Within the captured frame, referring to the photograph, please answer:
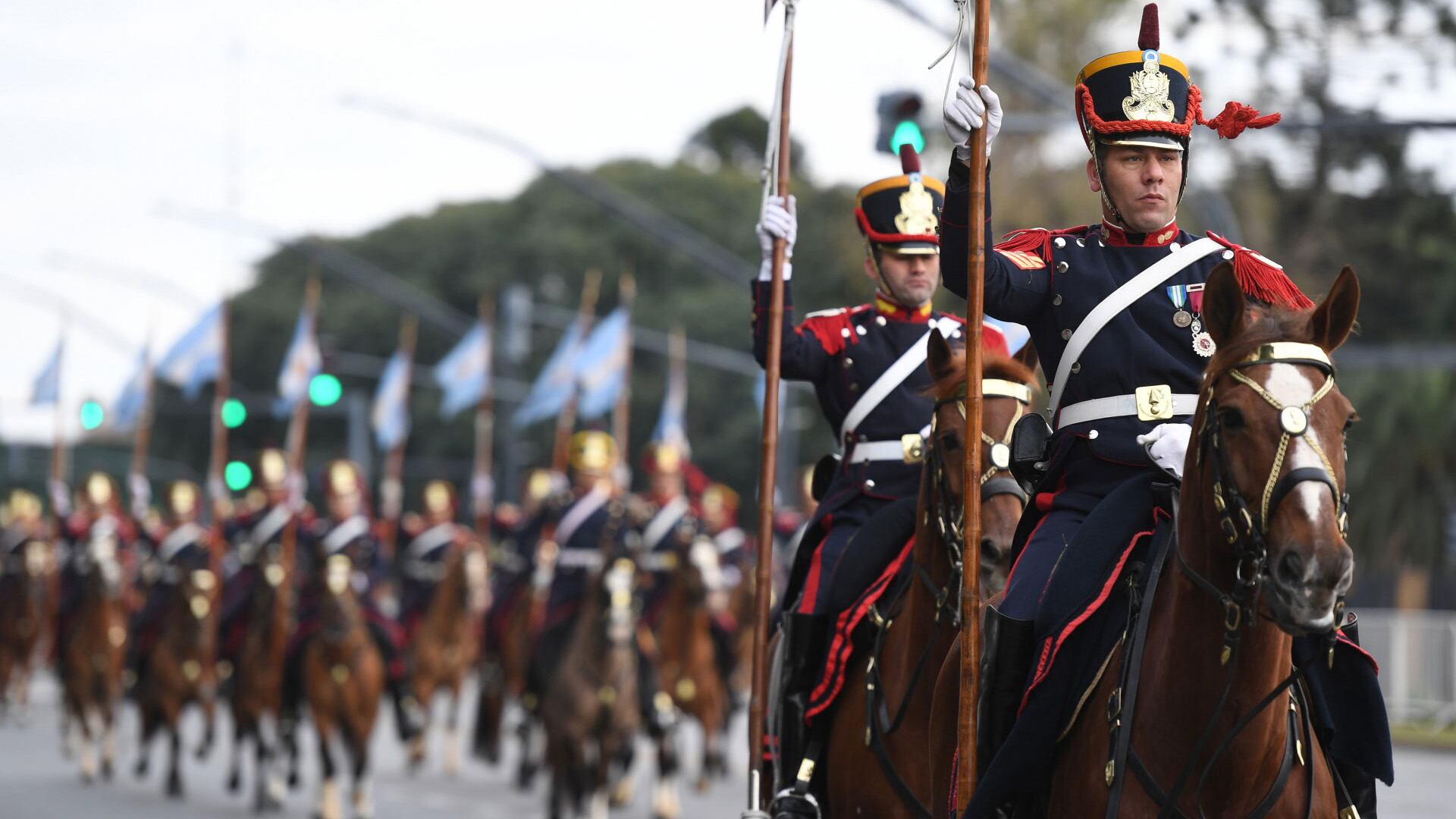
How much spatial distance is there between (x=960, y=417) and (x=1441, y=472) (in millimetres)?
28831

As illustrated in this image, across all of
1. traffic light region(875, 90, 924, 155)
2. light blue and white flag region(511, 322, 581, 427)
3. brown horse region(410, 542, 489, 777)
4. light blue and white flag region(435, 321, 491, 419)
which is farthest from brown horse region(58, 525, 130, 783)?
traffic light region(875, 90, 924, 155)

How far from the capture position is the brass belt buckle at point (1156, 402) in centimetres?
572

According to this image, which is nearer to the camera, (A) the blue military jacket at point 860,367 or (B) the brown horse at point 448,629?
(A) the blue military jacket at point 860,367

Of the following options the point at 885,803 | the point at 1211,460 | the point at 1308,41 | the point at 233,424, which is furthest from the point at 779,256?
the point at 1308,41

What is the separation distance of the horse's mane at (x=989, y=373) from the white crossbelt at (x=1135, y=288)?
111 centimetres

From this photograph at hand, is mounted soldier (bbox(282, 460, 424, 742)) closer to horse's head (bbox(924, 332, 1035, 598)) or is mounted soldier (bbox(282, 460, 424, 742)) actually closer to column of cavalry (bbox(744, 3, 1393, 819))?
column of cavalry (bbox(744, 3, 1393, 819))

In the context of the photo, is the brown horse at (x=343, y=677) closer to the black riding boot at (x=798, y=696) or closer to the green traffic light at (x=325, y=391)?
the green traffic light at (x=325, y=391)

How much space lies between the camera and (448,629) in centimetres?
2473

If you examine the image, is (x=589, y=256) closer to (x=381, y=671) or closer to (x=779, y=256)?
(x=381, y=671)

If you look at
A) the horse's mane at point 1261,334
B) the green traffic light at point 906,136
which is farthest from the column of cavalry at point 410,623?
the horse's mane at point 1261,334

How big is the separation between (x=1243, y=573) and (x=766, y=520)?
3.47 meters

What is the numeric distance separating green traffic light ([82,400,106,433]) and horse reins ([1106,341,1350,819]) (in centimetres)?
2379

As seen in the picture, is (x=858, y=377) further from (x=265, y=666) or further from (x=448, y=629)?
(x=448, y=629)

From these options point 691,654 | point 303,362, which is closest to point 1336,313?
point 691,654
